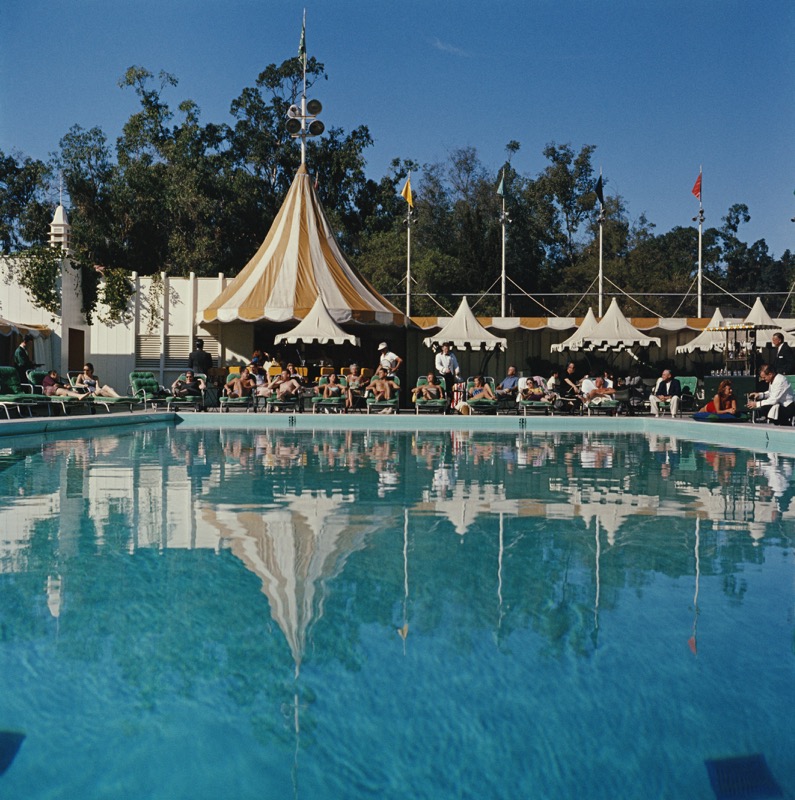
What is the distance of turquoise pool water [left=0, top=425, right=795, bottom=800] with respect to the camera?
250 centimetres

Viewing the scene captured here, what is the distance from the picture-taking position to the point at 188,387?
1816cm

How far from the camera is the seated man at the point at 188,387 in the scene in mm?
18073

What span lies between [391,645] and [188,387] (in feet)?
50.4

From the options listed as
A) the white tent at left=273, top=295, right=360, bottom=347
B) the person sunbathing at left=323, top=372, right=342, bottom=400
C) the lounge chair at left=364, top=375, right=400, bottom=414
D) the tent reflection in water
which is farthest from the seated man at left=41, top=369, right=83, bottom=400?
the tent reflection in water

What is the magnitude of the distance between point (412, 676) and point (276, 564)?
5.13 ft

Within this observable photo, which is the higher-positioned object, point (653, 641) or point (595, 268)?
point (595, 268)

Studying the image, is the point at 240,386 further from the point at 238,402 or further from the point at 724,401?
the point at 724,401

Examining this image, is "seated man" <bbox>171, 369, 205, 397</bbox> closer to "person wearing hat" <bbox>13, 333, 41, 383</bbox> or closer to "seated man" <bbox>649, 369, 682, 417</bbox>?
"person wearing hat" <bbox>13, 333, 41, 383</bbox>

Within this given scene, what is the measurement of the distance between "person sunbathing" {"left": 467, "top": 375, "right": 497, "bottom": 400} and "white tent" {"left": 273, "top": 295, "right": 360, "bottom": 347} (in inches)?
97.5

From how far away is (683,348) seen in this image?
2039cm

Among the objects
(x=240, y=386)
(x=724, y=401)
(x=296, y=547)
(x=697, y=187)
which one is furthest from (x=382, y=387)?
(x=697, y=187)

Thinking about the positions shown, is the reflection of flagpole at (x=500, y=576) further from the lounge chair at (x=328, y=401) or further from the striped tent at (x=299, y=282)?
the striped tent at (x=299, y=282)

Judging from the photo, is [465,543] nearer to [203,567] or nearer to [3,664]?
[203,567]

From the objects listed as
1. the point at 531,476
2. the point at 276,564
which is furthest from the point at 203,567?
the point at 531,476
